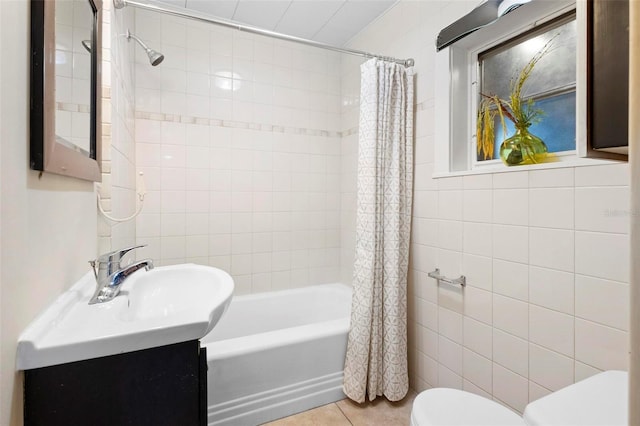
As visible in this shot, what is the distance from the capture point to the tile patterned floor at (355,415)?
1589 millimetres

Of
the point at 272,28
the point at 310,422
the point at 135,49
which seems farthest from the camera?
the point at 272,28

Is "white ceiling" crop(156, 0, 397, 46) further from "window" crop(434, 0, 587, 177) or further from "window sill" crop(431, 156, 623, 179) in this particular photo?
"window sill" crop(431, 156, 623, 179)

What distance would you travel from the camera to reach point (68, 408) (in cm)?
64

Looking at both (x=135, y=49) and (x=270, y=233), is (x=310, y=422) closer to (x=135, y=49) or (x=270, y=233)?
(x=270, y=233)

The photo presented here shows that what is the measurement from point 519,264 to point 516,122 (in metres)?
0.66

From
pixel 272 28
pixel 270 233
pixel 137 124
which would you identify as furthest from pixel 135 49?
pixel 270 233

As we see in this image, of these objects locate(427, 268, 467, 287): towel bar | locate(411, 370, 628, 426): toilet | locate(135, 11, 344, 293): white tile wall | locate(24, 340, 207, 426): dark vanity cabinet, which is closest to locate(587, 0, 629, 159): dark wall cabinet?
locate(411, 370, 628, 426): toilet

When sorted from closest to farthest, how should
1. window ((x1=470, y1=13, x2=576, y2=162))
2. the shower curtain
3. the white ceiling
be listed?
window ((x1=470, y1=13, x2=576, y2=162)), the shower curtain, the white ceiling

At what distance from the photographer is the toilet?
0.71 meters

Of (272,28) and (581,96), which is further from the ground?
(272,28)

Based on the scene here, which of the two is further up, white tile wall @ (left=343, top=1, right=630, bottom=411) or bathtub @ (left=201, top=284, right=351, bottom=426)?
white tile wall @ (left=343, top=1, right=630, bottom=411)

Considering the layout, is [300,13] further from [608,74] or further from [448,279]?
[608,74]

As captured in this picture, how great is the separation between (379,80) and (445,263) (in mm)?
1096

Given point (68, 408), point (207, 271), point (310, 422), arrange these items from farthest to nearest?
point (310, 422) → point (207, 271) → point (68, 408)
